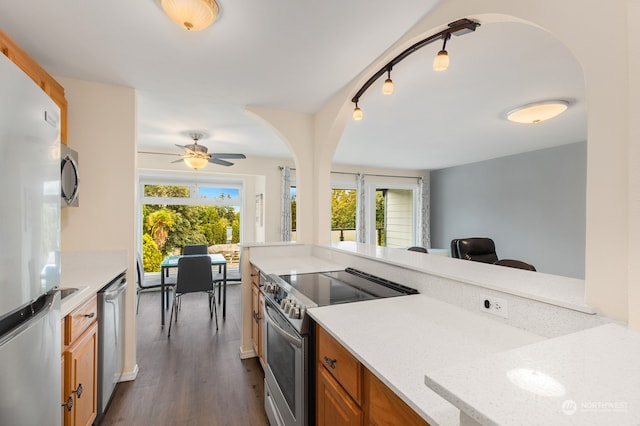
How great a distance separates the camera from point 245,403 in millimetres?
2023

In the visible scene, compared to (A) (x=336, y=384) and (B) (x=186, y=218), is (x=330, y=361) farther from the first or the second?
(B) (x=186, y=218)

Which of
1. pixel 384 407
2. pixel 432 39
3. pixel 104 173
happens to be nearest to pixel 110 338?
pixel 104 173

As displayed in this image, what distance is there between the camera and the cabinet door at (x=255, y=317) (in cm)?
245

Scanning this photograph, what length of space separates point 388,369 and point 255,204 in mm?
5417

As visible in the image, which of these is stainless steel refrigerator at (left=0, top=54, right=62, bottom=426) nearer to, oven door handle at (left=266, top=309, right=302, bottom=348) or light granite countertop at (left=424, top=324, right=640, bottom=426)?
oven door handle at (left=266, top=309, right=302, bottom=348)

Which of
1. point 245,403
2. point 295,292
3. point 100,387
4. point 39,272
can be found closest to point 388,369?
point 295,292

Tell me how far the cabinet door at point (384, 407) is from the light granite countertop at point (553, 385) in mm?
250

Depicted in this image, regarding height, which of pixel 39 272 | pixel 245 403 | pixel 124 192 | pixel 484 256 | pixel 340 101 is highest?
pixel 340 101

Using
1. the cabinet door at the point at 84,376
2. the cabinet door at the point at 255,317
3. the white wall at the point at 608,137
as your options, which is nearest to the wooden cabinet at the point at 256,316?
the cabinet door at the point at 255,317

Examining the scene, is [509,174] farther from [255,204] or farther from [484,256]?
[255,204]

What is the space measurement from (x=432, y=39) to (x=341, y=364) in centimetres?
170

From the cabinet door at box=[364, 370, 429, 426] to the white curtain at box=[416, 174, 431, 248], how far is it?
19.9 ft

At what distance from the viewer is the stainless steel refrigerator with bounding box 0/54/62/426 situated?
761mm

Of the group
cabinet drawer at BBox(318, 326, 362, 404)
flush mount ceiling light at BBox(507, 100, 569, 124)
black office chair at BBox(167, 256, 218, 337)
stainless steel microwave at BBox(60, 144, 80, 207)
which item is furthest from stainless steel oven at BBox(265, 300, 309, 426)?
flush mount ceiling light at BBox(507, 100, 569, 124)
